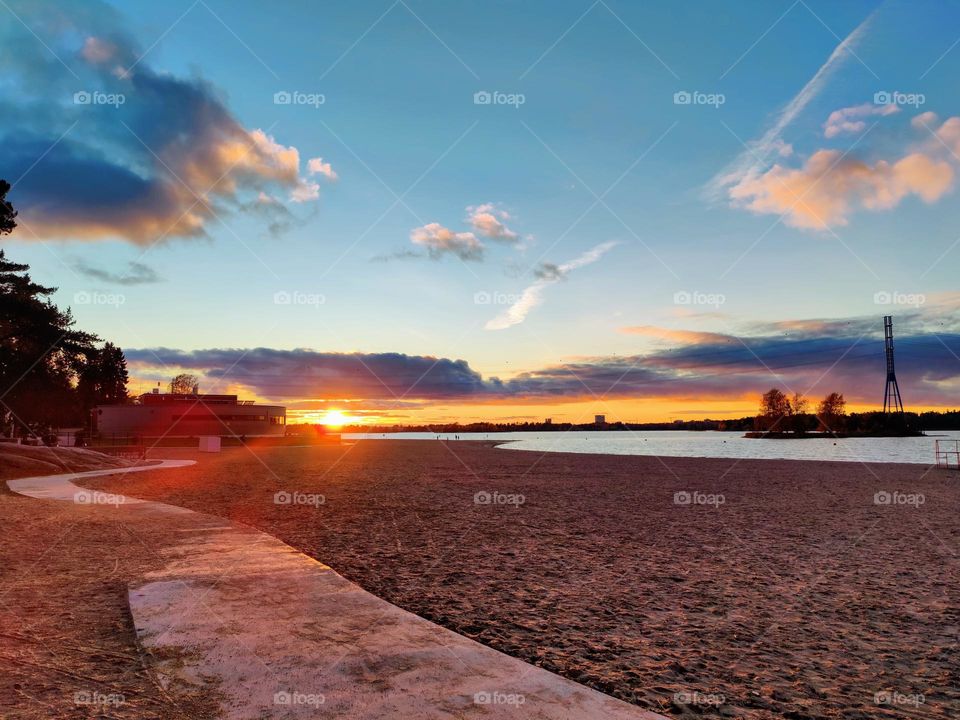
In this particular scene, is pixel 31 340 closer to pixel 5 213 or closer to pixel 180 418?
pixel 5 213

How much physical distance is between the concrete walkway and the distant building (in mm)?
76569

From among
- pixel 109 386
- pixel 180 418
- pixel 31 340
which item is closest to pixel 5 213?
pixel 31 340

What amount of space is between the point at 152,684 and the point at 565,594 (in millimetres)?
4679

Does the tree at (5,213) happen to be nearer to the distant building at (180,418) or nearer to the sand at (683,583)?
the sand at (683,583)

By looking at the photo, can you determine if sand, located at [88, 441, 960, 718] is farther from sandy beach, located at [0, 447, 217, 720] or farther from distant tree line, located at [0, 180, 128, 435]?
distant tree line, located at [0, 180, 128, 435]

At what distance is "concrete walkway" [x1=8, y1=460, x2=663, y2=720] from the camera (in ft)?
14.0

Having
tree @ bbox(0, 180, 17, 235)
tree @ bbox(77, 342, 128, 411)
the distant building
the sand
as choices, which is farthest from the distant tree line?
tree @ bbox(77, 342, 128, 411)

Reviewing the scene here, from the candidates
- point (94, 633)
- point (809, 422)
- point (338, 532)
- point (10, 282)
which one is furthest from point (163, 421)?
point (809, 422)

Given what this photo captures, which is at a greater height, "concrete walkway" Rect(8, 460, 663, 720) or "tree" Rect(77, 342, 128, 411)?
"tree" Rect(77, 342, 128, 411)

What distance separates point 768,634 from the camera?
240 inches

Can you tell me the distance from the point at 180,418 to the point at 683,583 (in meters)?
84.0

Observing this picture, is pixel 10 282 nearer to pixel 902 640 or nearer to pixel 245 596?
pixel 245 596

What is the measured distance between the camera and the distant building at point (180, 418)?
78750 mm

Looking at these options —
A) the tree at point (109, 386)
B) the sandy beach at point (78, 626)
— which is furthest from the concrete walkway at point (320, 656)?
the tree at point (109, 386)
